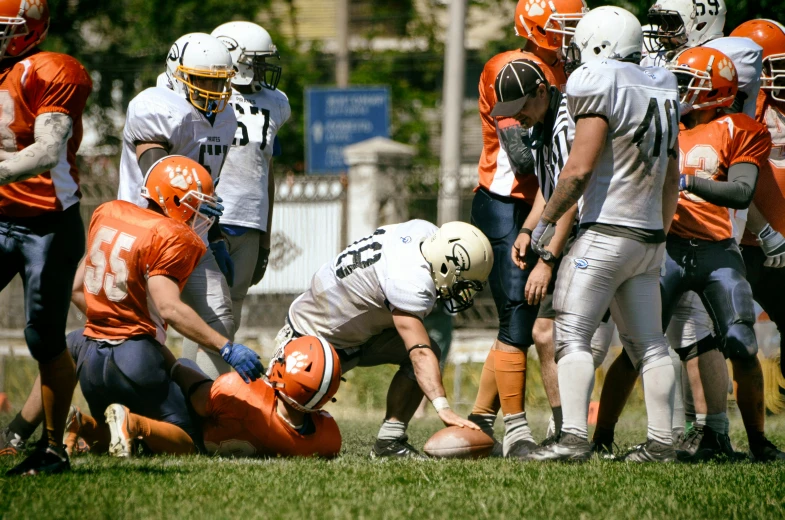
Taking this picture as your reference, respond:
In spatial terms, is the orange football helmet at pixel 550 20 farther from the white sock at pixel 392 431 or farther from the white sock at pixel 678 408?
the white sock at pixel 392 431

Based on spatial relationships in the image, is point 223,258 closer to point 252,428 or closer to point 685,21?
point 252,428

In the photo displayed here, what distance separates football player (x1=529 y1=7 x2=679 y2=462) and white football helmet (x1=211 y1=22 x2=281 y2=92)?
7.61 ft

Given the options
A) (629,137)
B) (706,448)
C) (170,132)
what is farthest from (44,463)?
(706,448)

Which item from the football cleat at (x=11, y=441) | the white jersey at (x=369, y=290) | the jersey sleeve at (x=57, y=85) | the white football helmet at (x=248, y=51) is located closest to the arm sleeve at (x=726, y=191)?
the white jersey at (x=369, y=290)

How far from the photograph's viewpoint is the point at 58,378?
491 cm

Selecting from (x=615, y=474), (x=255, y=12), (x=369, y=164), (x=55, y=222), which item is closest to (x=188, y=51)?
(x=55, y=222)

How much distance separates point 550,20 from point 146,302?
8.64ft

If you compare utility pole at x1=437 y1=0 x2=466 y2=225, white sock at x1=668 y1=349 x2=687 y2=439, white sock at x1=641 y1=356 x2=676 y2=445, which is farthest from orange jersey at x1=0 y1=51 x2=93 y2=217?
utility pole at x1=437 y1=0 x2=466 y2=225

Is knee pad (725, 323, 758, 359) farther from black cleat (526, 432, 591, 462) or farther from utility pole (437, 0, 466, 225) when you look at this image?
utility pole (437, 0, 466, 225)

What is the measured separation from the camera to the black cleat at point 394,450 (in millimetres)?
5742

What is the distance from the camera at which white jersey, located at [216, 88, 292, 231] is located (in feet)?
22.4

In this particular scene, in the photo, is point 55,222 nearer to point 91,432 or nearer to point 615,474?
point 91,432

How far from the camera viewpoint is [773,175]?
6422 mm

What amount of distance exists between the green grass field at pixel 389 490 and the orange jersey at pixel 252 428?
9.5 inches
